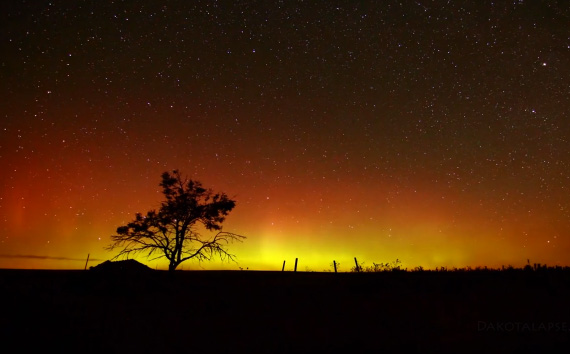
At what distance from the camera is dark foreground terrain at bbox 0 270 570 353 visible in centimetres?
1115

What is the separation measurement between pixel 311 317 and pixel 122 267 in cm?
1567

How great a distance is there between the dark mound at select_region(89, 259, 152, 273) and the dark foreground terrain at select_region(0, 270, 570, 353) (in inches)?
99.8

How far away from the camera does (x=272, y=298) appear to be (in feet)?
60.1

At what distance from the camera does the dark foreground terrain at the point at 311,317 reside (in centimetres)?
1115

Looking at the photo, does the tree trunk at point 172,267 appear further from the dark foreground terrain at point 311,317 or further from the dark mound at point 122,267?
the dark foreground terrain at point 311,317

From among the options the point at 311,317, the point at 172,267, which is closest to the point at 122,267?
the point at 172,267

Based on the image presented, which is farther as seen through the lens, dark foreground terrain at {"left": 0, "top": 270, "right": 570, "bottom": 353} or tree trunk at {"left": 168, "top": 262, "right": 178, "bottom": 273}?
tree trunk at {"left": 168, "top": 262, "right": 178, "bottom": 273}

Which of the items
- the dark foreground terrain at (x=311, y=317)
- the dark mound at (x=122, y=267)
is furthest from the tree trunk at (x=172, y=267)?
the dark foreground terrain at (x=311, y=317)

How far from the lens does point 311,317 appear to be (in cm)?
1442

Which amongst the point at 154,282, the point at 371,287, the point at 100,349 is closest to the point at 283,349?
the point at 100,349

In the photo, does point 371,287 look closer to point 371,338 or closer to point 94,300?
point 371,338

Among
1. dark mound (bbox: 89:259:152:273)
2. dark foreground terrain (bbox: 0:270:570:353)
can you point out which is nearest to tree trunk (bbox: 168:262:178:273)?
dark mound (bbox: 89:259:152:273)

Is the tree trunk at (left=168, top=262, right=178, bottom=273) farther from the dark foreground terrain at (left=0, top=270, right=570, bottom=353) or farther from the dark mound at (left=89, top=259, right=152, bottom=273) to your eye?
the dark foreground terrain at (left=0, top=270, right=570, bottom=353)

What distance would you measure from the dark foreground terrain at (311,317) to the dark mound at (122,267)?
2535 millimetres
